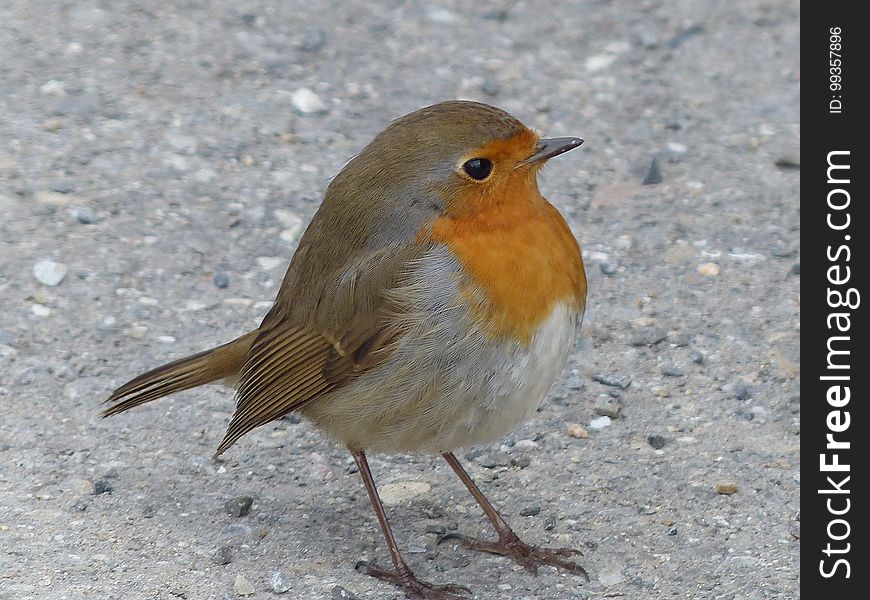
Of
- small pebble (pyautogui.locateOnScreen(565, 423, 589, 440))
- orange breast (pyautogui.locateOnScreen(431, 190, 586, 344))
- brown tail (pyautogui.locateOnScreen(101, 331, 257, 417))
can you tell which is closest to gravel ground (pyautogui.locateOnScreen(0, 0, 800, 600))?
small pebble (pyautogui.locateOnScreen(565, 423, 589, 440))

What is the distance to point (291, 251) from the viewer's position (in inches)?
217

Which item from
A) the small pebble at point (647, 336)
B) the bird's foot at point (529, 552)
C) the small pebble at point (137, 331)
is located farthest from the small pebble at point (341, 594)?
the small pebble at point (647, 336)

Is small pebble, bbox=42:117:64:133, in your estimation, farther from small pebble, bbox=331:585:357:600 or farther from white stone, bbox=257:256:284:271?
small pebble, bbox=331:585:357:600

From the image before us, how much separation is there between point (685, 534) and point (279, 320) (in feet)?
4.32

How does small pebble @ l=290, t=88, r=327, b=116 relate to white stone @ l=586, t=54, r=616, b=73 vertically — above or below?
below

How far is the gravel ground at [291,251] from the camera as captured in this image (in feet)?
13.2

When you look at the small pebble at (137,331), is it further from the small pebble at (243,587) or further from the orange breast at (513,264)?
the orange breast at (513,264)

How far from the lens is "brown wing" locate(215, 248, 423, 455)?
3781 mm

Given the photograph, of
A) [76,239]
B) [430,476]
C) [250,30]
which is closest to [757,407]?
[430,476]

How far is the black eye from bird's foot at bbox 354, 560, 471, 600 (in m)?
1.10

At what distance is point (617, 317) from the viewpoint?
5168 millimetres

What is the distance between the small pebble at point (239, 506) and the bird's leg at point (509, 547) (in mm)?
583

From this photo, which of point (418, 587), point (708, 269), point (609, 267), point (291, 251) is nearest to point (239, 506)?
point (418, 587)

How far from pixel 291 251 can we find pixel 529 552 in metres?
1.92
